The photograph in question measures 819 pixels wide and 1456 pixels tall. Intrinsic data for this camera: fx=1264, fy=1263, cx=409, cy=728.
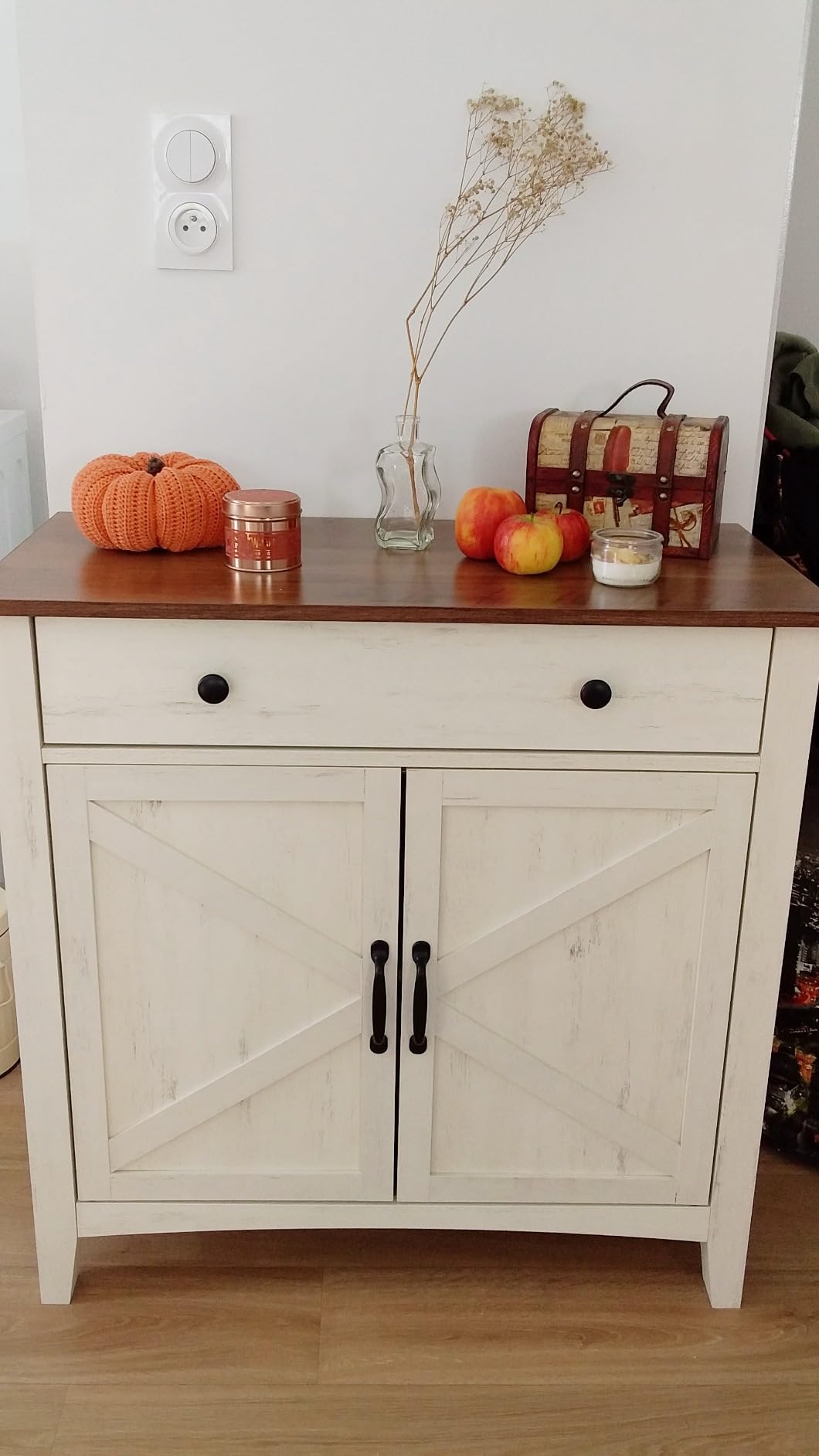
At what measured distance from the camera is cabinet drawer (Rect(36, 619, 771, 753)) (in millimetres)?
1427

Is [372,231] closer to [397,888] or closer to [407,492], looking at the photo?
[407,492]

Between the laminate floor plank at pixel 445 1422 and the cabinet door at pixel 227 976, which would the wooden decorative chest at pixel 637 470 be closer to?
the cabinet door at pixel 227 976

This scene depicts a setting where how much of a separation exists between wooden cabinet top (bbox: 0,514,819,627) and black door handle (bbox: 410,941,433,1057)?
41cm

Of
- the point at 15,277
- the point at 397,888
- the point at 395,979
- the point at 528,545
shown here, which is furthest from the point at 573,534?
the point at 15,277

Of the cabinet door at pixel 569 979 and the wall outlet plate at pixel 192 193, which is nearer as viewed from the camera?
the cabinet door at pixel 569 979

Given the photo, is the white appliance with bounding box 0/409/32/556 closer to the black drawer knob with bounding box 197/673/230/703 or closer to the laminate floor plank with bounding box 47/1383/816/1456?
the black drawer knob with bounding box 197/673/230/703

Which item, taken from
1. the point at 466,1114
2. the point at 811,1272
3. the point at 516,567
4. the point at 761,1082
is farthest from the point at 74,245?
the point at 811,1272

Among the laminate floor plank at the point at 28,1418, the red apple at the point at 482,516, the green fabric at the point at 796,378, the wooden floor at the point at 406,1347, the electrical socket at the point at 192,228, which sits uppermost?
the electrical socket at the point at 192,228

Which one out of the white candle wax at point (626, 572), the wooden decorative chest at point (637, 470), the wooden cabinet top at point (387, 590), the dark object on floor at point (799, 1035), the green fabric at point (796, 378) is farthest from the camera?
the green fabric at point (796, 378)

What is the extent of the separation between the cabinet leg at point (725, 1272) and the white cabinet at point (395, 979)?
3.2 inches

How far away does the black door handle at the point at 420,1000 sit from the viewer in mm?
1536

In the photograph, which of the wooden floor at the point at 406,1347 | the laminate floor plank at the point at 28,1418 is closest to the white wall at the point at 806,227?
the wooden floor at the point at 406,1347

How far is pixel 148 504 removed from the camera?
1.56m

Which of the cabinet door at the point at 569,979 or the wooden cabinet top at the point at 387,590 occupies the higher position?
the wooden cabinet top at the point at 387,590
